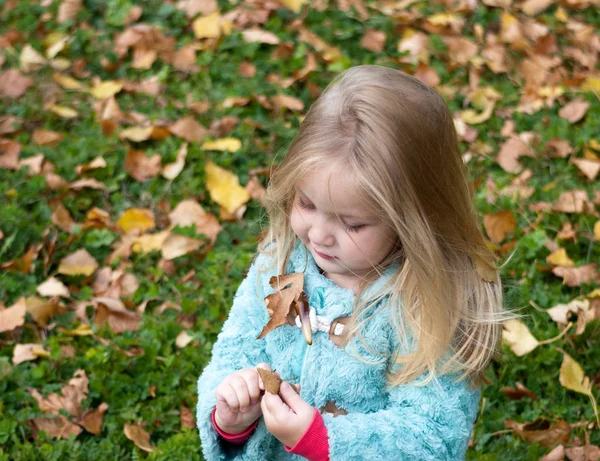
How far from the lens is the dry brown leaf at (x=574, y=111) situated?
3.85 meters

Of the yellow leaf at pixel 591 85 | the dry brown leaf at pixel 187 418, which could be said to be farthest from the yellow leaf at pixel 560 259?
the dry brown leaf at pixel 187 418

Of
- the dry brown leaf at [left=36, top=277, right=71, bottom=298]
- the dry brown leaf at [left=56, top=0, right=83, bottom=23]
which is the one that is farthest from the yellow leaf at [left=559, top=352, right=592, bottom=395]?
the dry brown leaf at [left=56, top=0, right=83, bottom=23]

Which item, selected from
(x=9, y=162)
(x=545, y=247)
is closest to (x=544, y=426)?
(x=545, y=247)

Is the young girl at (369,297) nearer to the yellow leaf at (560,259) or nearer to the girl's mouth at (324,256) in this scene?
the girl's mouth at (324,256)

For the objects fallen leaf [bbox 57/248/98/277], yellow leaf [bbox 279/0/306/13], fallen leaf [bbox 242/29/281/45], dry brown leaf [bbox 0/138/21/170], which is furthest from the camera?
yellow leaf [bbox 279/0/306/13]

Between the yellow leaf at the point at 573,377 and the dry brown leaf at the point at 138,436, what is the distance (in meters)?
1.36

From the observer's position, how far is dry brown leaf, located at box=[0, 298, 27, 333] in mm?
2787

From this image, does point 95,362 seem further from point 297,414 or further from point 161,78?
point 161,78

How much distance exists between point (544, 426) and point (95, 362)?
1.52m

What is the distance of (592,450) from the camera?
8.20 ft

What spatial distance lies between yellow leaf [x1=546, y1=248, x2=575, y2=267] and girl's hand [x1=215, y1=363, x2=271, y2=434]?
1.52 meters

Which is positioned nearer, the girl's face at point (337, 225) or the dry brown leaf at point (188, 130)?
the girl's face at point (337, 225)

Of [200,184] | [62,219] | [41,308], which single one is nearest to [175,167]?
[200,184]

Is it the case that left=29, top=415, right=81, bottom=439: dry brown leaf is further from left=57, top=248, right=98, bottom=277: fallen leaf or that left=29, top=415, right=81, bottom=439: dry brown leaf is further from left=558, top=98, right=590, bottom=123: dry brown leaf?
left=558, top=98, right=590, bottom=123: dry brown leaf
